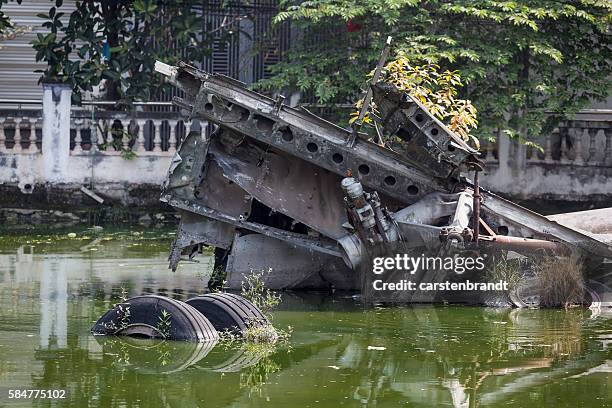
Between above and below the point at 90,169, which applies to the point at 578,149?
above

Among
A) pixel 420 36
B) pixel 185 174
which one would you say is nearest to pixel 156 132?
pixel 420 36

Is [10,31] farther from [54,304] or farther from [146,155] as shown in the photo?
[54,304]

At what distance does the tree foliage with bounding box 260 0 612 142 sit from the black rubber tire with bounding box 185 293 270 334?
28.0ft

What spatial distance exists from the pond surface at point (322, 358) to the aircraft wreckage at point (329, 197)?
54cm

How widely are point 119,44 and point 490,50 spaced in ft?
23.2

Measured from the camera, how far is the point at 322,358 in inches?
423

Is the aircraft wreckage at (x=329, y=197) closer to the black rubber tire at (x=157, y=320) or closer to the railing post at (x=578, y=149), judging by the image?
the black rubber tire at (x=157, y=320)

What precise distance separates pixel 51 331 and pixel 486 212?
481 cm

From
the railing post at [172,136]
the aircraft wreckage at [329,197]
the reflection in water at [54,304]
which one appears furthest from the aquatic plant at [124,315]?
the railing post at [172,136]

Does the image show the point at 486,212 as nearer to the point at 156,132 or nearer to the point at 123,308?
the point at 123,308

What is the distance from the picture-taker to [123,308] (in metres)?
11.4

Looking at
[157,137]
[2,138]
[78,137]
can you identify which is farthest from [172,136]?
[2,138]

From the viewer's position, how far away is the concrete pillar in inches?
879

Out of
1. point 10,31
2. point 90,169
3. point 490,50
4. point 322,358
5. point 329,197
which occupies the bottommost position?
point 322,358
